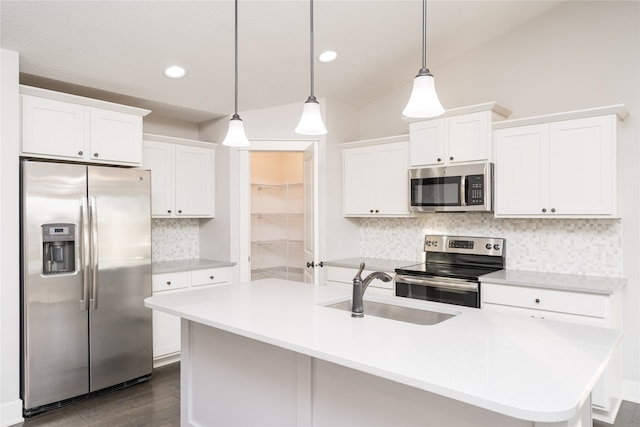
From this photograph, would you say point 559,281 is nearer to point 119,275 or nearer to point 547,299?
point 547,299

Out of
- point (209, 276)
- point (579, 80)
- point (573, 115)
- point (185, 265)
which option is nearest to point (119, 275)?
point (185, 265)

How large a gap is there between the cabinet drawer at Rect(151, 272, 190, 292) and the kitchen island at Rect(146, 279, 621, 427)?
131cm

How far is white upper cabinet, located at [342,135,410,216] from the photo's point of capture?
3988 mm

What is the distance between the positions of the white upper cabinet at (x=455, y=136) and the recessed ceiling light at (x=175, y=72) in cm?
202

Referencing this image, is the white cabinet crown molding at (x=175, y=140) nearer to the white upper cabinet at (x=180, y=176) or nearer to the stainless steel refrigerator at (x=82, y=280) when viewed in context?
the white upper cabinet at (x=180, y=176)

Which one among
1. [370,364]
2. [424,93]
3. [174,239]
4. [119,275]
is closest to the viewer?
[370,364]

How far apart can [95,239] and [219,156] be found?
169 centimetres

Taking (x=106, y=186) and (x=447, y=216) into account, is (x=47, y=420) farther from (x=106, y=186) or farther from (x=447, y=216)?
(x=447, y=216)

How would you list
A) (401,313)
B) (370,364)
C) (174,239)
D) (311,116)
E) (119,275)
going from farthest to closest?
(174,239), (119,275), (401,313), (311,116), (370,364)

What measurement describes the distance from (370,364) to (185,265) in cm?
312

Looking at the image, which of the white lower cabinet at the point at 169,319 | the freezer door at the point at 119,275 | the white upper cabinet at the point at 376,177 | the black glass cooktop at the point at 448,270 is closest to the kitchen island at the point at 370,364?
the freezer door at the point at 119,275

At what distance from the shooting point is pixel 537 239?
11.4 ft

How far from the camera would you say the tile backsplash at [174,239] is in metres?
4.33

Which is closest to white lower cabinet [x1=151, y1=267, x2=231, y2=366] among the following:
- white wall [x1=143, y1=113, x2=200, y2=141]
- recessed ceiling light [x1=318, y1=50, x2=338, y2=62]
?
white wall [x1=143, y1=113, x2=200, y2=141]
